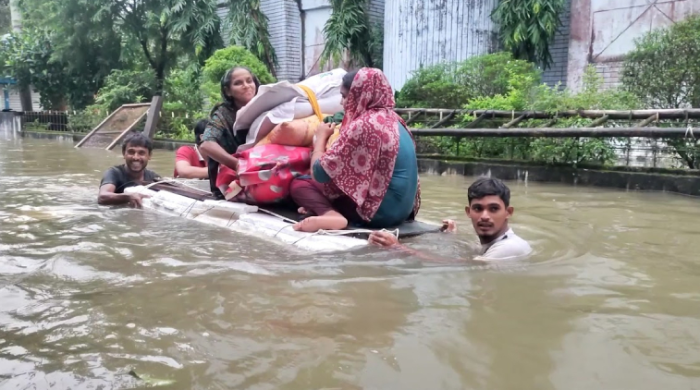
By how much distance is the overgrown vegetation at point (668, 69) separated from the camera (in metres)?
8.39

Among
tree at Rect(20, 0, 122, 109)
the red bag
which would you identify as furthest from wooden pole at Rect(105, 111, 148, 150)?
the red bag

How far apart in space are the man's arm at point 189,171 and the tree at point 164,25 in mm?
13452

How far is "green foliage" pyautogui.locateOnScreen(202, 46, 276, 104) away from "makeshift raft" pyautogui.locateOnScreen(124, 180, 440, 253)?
10.0 m

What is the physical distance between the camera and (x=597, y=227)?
4883 millimetres

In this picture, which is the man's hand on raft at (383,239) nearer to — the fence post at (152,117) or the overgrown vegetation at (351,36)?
the fence post at (152,117)

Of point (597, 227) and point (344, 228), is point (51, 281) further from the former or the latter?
point (597, 227)

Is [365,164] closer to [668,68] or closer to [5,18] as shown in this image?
[668,68]

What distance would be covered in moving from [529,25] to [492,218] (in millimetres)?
9861

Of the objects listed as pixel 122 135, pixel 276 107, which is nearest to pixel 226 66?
pixel 122 135

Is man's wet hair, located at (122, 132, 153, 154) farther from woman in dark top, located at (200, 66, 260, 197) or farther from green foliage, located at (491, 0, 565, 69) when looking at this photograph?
green foliage, located at (491, 0, 565, 69)

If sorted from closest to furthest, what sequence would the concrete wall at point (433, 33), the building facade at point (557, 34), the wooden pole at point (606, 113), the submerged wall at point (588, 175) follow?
the submerged wall at point (588, 175)
the wooden pole at point (606, 113)
the building facade at point (557, 34)
the concrete wall at point (433, 33)

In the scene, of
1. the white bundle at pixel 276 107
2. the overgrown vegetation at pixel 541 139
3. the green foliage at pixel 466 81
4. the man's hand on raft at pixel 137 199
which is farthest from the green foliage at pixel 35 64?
the white bundle at pixel 276 107

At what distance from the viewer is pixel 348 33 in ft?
51.7

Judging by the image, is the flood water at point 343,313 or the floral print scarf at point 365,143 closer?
the flood water at point 343,313
